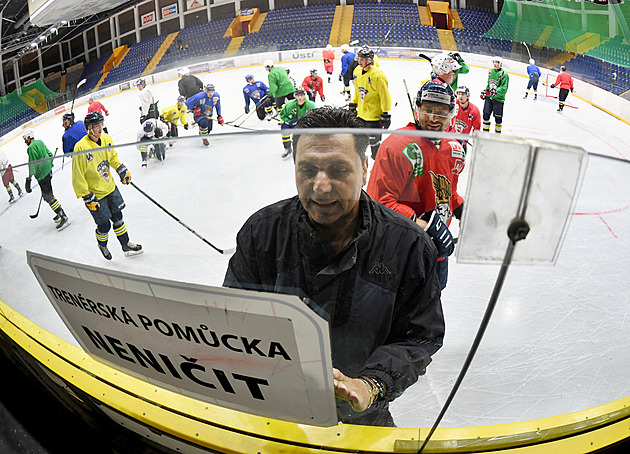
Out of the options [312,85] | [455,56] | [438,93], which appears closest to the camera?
[438,93]

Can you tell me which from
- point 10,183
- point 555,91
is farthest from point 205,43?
point 10,183

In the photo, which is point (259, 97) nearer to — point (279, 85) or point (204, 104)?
point (279, 85)

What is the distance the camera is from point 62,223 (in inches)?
Result: 36.0

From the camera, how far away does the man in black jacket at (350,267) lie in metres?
0.72

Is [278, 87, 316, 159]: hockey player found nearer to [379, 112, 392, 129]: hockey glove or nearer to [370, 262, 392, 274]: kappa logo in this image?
[379, 112, 392, 129]: hockey glove

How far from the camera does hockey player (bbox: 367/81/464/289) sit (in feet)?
2.22

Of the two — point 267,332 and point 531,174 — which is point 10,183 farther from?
point 531,174

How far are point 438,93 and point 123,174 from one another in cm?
180

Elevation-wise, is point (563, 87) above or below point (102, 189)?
below

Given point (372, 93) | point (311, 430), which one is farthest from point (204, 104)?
point (311, 430)

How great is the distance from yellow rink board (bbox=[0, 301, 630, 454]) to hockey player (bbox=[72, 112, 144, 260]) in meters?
0.34

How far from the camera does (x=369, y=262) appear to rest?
0.77 meters

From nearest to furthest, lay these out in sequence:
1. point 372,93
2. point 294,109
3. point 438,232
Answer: point 438,232 → point 294,109 → point 372,93

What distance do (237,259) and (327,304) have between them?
0.50 feet
